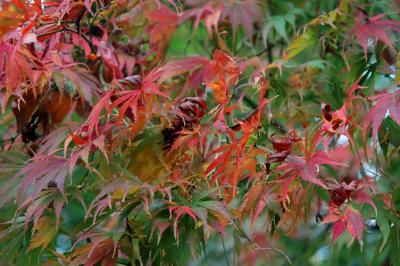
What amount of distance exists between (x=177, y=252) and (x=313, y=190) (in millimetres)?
238

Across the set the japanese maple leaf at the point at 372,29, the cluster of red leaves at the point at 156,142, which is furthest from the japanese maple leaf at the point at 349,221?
the japanese maple leaf at the point at 372,29

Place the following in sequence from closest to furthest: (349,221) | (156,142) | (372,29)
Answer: (349,221)
(156,142)
(372,29)

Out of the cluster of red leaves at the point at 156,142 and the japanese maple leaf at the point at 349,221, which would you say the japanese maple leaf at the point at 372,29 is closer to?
the cluster of red leaves at the point at 156,142

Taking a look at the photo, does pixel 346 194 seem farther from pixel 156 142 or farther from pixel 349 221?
pixel 156 142

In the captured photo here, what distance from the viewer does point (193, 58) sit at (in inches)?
57.2

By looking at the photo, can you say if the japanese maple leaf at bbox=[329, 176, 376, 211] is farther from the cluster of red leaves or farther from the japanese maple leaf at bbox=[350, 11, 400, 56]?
the japanese maple leaf at bbox=[350, 11, 400, 56]

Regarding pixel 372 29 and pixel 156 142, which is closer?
pixel 156 142

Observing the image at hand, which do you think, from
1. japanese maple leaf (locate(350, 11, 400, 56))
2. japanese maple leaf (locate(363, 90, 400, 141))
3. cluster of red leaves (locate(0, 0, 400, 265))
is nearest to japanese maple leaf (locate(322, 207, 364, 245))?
cluster of red leaves (locate(0, 0, 400, 265))

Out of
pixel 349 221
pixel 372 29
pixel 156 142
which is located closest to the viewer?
pixel 349 221

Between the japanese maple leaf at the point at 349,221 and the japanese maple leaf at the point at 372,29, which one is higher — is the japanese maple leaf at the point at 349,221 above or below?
below

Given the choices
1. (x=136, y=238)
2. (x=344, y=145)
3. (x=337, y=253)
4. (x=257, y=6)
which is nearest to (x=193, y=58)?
(x=257, y=6)

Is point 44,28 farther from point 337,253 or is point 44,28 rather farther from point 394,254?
point 337,253

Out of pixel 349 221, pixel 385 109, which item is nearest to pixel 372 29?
pixel 385 109

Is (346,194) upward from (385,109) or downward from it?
downward
